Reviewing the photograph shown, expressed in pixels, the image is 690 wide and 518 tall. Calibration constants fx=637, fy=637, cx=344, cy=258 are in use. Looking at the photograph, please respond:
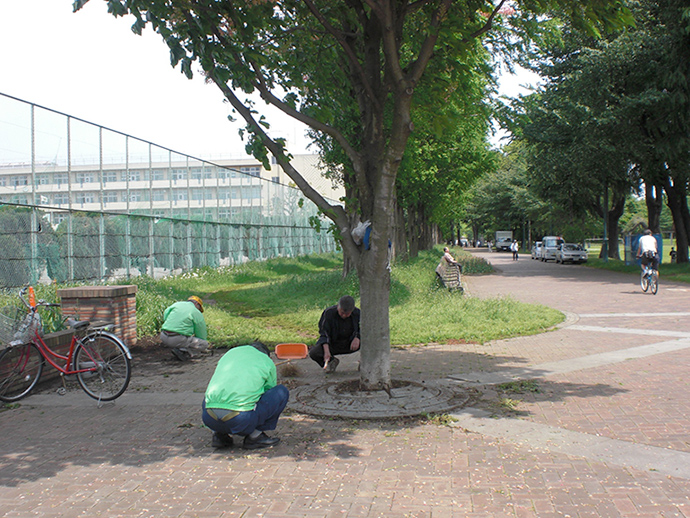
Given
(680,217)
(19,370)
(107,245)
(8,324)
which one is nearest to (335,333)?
(19,370)

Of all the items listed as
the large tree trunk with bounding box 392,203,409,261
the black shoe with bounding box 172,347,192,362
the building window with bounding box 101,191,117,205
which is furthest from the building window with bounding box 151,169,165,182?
the black shoe with bounding box 172,347,192,362

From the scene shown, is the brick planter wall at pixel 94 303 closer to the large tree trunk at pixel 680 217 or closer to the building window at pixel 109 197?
the building window at pixel 109 197

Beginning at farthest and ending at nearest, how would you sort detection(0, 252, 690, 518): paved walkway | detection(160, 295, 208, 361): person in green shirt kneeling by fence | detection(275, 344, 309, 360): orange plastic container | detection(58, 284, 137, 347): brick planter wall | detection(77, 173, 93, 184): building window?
detection(77, 173, 93, 184): building window, detection(58, 284, 137, 347): brick planter wall, detection(160, 295, 208, 361): person in green shirt kneeling by fence, detection(275, 344, 309, 360): orange plastic container, detection(0, 252, 690, 518): paved walkway

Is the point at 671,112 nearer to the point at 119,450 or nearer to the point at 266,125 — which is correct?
the point at 266,125

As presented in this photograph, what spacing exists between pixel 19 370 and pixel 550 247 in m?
44.9

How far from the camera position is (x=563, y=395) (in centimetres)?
709

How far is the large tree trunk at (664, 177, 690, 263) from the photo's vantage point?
29359mm

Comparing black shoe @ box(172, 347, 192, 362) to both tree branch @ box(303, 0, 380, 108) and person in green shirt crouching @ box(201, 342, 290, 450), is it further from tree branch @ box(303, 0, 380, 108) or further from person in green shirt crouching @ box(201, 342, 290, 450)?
tree branch @ box(303, 0, 380, 108)

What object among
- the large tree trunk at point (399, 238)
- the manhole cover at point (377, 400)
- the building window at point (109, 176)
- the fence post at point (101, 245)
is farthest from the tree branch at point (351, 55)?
the large tree trunk at point (399, 238)

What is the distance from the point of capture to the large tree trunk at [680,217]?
2936 centimetres

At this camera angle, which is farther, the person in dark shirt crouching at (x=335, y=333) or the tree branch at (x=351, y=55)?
the person in dark shirt crouching at (x=335, y=333)

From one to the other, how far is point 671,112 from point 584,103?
3.45 meters

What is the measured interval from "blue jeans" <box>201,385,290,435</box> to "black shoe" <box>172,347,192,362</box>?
444 centimetres

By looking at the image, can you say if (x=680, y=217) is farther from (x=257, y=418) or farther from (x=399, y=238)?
(x=257, y=418)
